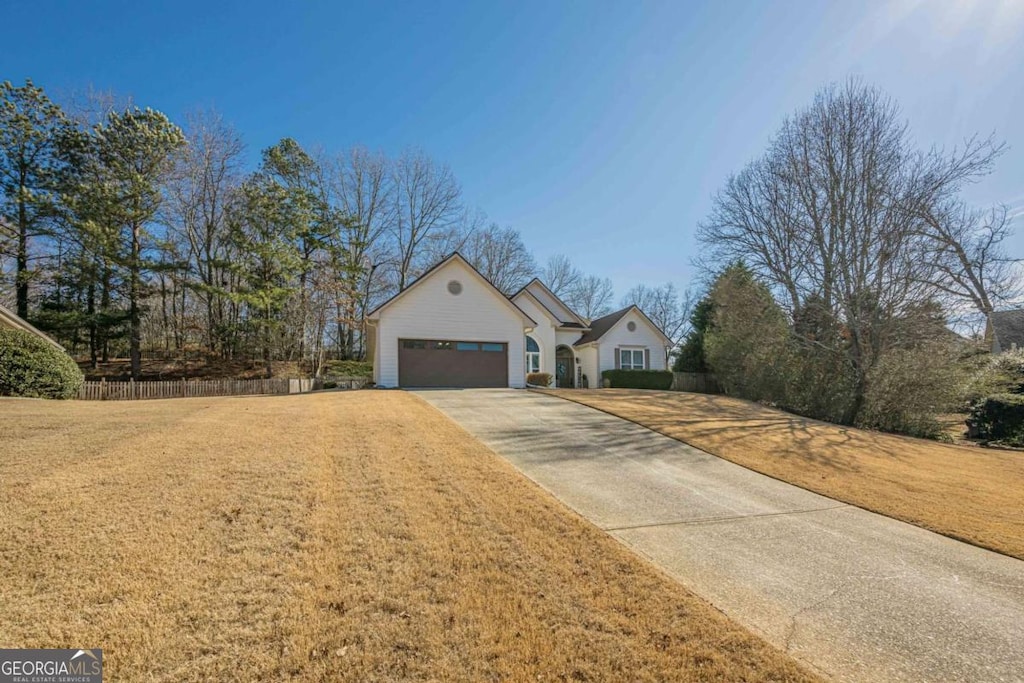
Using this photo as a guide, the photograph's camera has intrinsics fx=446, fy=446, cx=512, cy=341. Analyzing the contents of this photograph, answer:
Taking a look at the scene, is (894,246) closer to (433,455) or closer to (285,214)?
(433,455)

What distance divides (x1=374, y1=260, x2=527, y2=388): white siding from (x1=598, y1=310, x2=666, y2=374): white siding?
25.4 ft

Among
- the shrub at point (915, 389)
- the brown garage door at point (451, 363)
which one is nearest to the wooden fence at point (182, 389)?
the brown garage door at point (451, 363)

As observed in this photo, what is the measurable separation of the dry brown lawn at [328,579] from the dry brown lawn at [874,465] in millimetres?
4773

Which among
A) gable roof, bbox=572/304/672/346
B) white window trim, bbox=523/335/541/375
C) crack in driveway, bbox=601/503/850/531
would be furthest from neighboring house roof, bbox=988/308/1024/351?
crack in driveway, bbox=601/503/850/531

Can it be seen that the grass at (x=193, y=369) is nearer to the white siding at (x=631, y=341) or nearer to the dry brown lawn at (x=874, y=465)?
the white siding at (x=631, y=341)

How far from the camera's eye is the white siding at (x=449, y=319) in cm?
1975

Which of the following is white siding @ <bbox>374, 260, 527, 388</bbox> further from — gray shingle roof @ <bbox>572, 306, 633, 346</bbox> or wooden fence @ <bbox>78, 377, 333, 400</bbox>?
gray shingle roof @ <bbox>572, 306, 633, 346</bbox>

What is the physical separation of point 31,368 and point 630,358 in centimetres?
2671

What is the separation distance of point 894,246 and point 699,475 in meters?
15.2

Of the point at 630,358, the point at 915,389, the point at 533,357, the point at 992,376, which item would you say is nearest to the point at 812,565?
the point at 915,389

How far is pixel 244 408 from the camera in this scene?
38.7 feet

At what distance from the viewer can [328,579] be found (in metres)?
3.54

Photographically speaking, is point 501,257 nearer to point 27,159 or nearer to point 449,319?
point 449,319

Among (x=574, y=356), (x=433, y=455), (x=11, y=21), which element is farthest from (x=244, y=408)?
(x=574, y=356)
